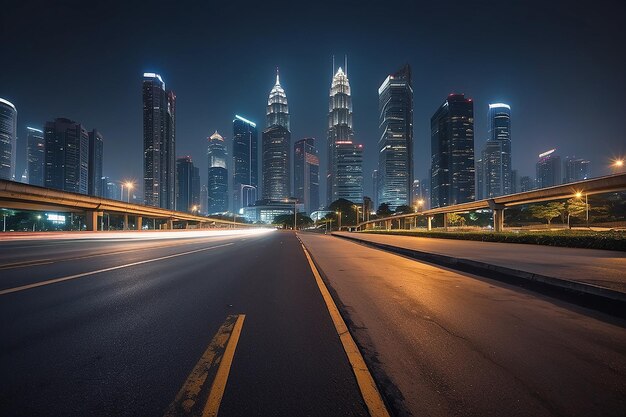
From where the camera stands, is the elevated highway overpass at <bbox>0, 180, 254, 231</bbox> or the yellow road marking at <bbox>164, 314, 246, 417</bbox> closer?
the yellow road marking at <bbox>164, 314, 246, 417</bbox>

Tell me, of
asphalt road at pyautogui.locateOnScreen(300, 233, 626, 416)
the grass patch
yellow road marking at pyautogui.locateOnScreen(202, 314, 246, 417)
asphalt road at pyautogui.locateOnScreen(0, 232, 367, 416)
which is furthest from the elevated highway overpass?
the grass patch

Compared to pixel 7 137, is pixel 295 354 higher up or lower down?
lower down

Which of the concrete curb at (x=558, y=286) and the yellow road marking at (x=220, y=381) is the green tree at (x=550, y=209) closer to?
the concrete curb at (x=558, y=286)

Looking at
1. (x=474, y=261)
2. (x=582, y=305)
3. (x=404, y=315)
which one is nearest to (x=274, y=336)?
(x=404, y=315)

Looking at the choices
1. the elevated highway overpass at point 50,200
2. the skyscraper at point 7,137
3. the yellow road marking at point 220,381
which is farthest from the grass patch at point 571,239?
the skyscraper at point 7,137

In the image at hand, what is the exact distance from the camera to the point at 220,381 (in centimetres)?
301

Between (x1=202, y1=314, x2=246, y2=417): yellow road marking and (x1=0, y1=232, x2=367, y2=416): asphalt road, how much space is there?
6 cm

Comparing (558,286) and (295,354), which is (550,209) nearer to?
(558,286)

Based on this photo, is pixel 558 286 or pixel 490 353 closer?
pixel 490 353

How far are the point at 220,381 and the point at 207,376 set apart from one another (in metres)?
0.19

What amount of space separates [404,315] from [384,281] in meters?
3.55

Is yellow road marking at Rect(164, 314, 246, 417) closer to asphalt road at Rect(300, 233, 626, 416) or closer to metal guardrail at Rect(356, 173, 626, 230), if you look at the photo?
asphalt road at Rect(300, 233, 626, 416)

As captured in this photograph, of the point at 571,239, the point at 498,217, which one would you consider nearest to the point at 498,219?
the point at 498,217

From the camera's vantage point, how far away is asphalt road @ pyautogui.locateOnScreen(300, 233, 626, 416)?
279cm
